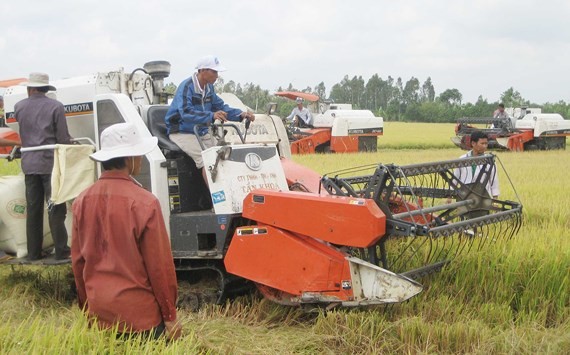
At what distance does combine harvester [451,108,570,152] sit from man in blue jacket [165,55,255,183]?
17407 millimetres

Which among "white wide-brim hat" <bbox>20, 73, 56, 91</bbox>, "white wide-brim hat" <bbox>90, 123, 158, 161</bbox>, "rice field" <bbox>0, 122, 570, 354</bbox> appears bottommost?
"rice field" <bbox>0, 122, 570, 354</bbox>

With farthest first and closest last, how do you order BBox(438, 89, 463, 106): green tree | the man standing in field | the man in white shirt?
1. BBox(438, 89, 463, 106): green tree
2. the man in white shirt
3. the man standing in field

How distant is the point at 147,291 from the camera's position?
289cm

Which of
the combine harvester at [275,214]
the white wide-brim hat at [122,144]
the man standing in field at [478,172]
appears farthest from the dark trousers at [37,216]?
the man standing in field at [478,172]

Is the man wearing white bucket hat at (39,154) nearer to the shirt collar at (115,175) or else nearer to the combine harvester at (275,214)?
the combine harvester at (275,214)

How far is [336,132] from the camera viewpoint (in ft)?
65.4

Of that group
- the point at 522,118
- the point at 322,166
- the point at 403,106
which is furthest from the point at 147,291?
the point at 403,106

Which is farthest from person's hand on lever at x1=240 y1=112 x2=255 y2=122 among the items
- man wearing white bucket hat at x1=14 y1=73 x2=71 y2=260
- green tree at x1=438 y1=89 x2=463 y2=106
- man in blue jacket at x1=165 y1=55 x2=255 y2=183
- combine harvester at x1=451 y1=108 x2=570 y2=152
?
green tree at x1=438 y1=89 x2=463 y2=106

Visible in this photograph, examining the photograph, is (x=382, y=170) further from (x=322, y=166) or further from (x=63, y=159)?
(x=322, y=166)

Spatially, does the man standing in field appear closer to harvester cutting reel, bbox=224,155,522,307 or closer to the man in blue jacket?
harvester cutting reel, bbox=224,155,522,307

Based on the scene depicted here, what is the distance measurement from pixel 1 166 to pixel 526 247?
11856mm

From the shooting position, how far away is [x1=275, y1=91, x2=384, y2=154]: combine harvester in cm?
1992

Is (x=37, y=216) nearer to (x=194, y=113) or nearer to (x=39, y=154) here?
(x=39, y=154)

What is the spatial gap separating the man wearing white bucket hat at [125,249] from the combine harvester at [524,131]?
19958mm
